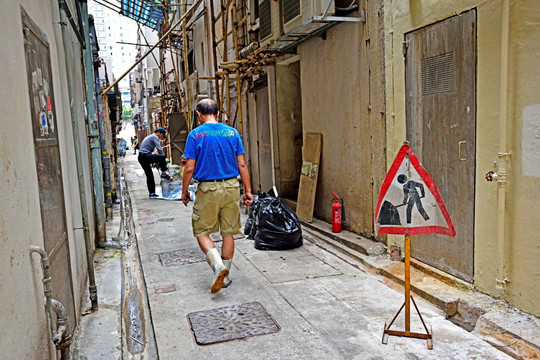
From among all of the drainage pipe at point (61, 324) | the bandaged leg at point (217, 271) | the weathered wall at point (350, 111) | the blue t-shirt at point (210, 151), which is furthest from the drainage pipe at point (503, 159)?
the drainage pipe at point (61, 324)

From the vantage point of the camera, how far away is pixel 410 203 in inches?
153

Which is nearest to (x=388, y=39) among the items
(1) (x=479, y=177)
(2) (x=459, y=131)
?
(2) (x=459, y=131)

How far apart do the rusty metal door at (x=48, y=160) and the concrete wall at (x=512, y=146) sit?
3781 mm

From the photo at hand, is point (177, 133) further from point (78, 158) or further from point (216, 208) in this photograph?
point (78, 158)

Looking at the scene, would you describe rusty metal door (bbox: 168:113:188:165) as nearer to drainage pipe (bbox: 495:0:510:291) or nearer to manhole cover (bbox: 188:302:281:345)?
manhole cover (bbox: 188:302:281:345)

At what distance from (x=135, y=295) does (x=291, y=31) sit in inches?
180

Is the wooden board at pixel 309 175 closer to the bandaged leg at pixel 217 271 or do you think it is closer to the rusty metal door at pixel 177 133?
the bandaged leg at pixel 217 271

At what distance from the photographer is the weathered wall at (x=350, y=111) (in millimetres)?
6203

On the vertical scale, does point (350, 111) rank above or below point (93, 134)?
above

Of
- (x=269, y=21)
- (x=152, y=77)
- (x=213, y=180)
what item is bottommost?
(x=213, y=180)

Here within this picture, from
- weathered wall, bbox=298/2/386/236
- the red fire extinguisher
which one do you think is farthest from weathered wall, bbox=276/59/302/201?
the red fire extinguisher

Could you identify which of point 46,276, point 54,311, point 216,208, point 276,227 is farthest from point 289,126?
point 46,276

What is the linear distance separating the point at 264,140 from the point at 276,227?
461cm

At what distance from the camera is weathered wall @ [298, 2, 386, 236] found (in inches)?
244
